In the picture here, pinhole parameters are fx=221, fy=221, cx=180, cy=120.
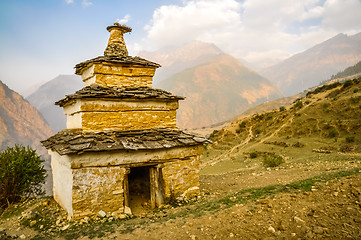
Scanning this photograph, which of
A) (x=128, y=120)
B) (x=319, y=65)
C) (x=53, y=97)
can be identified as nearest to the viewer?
(x=128, y=120)

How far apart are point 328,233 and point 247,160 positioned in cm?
1434

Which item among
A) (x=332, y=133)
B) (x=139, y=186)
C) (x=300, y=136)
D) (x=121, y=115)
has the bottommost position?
(x=139, y=186)

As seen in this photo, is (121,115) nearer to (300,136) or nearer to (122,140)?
(122,140)

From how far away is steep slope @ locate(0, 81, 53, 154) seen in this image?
212 feet

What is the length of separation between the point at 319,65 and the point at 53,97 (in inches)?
7725

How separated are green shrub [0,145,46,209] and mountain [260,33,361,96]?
164 metres

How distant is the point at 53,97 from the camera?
150 metres

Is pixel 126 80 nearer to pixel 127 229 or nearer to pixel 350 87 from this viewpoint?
pixel 127 229

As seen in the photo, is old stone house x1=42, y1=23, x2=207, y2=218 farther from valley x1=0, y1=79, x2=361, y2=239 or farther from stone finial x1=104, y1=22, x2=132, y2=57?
valley x1=0, y1=79, x2=361, y2=239

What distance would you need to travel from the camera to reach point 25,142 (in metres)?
68.0

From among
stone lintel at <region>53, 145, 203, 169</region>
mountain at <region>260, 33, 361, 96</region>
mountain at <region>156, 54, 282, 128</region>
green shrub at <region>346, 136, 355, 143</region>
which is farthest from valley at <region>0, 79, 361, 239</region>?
mountain at <region>260, 33, 361, 96</region>

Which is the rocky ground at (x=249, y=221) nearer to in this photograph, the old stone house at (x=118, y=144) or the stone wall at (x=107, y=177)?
the stone wall at (x=107, y=177)

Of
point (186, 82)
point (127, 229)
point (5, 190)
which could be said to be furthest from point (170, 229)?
point (186, 82)

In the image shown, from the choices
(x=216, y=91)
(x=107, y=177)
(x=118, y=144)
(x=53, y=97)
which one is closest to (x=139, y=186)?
(x=107, y=177)
